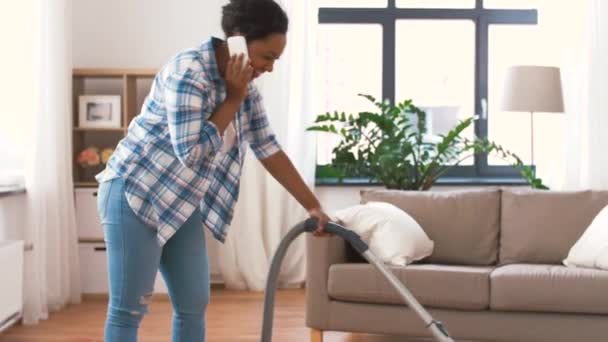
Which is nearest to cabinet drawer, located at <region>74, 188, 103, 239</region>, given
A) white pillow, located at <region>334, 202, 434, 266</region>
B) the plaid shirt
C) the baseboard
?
the baseboard

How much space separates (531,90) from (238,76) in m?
3.53

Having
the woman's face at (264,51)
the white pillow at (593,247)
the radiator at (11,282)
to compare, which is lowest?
the radiator at (11,282)

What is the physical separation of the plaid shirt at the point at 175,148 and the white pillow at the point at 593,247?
7.17ft

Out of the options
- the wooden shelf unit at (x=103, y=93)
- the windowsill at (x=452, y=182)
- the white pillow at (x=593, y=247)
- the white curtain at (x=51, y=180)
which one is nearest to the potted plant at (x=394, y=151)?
the windowsill at (x=452, y=182)

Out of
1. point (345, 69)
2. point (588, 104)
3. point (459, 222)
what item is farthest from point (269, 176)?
point (588, 104)

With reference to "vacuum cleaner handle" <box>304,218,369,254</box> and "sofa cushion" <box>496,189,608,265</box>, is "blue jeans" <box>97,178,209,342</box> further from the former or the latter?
"sofa cushion" <box>496,189,608,265</box>

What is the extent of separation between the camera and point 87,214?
5754 mm

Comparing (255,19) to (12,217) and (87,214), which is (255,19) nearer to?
(12,217)

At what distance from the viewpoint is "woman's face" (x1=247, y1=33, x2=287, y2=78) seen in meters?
2.29

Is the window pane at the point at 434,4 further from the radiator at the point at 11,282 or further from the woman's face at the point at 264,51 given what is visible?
the woman's face at the point at 264,51

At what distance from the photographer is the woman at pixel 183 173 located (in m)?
A: 2.27

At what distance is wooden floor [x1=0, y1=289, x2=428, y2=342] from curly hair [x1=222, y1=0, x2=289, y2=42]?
2.49 m

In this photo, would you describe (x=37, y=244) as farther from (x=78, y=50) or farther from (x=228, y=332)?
(x=78, y=50)

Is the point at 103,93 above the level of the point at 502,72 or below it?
below
